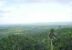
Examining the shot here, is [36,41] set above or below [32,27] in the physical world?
below

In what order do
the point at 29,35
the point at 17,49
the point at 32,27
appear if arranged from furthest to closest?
the point at 29,35, the point at 32,27, the point at 17,49

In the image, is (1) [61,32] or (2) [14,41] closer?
(2) [14,41]

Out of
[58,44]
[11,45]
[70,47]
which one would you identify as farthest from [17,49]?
[70,47]

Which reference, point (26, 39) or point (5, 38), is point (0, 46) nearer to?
point (5, 38)

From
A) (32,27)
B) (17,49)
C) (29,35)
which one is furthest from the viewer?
(29,35)

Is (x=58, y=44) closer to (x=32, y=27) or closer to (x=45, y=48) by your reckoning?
(x=45, y=48)

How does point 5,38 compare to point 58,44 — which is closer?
point 58,44

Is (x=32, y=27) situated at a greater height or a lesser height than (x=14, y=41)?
greater

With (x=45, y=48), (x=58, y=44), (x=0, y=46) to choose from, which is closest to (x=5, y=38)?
(x=0, y=46)
